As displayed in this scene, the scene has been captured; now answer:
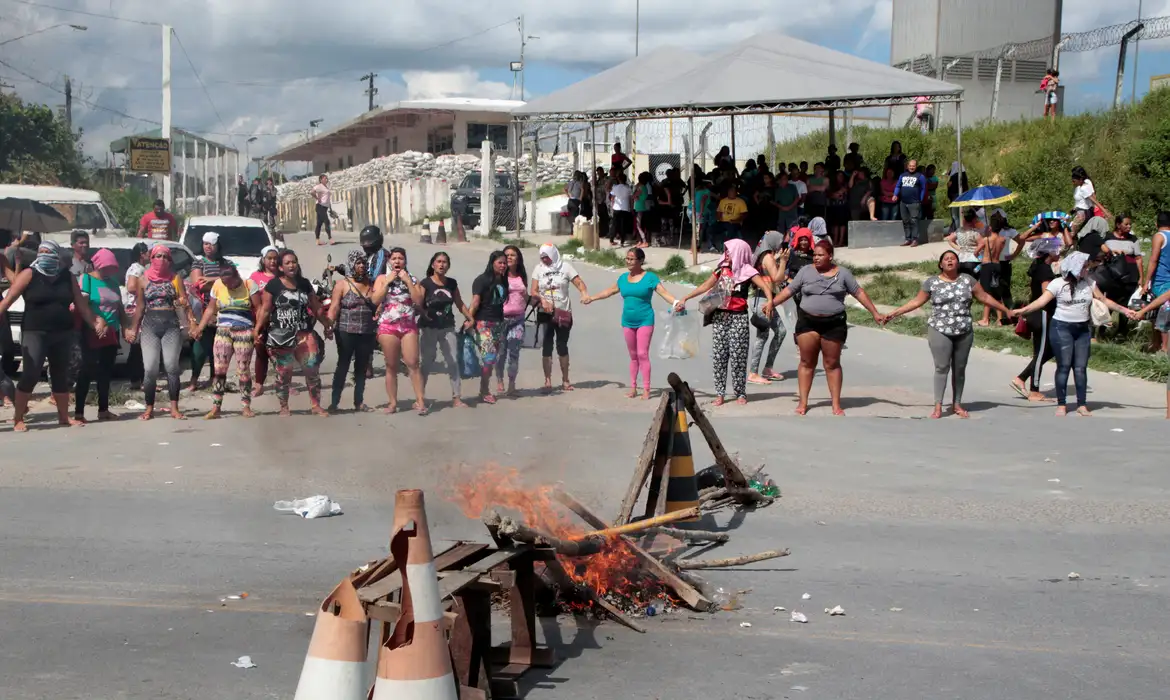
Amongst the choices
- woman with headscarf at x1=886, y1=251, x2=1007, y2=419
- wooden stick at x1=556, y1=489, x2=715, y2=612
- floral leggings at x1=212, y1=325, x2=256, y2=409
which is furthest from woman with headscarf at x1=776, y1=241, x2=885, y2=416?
wooden stick at x1=556, y1=489, x2=715, y2=612

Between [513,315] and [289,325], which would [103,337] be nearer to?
[289,325]

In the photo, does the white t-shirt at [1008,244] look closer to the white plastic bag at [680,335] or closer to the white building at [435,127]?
the white plastic bag at [680,335]

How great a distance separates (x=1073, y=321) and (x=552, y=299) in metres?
5.31

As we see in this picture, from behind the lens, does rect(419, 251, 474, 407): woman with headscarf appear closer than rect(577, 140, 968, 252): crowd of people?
Yes

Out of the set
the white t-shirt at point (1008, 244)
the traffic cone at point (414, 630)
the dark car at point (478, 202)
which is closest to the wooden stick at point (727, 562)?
the traffic cone at point (414, 630)

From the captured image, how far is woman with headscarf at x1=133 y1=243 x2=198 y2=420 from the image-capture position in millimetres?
11867

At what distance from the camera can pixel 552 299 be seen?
13109 millimetres

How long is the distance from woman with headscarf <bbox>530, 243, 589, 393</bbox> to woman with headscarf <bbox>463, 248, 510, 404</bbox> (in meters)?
0.45

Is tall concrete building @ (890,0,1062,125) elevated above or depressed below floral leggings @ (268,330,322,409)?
above

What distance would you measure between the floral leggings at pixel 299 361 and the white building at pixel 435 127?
103 ft

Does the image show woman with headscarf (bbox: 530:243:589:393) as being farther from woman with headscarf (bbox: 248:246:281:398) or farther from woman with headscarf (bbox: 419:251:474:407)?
woman with headscarf (bbox: 248:246:281:398)

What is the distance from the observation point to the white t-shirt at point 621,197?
25.8 metres

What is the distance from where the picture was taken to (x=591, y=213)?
94.9ft

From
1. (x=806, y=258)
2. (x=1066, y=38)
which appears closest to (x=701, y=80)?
(x=806, y=258)
